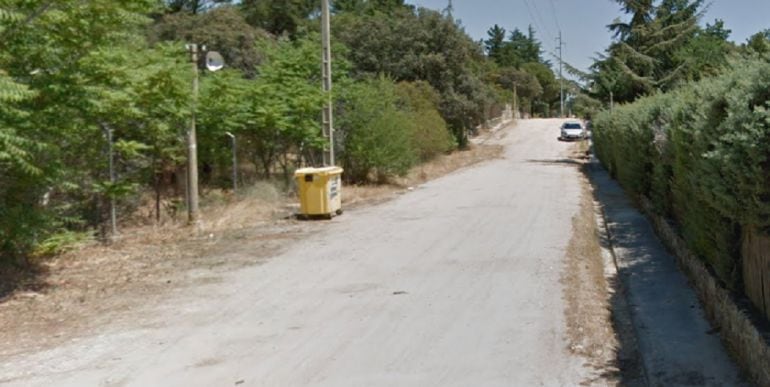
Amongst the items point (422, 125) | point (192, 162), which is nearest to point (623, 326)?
point (192, 162)

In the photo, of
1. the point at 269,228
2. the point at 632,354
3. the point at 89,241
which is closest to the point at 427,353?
the point at 632,354

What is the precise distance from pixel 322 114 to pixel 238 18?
2364 centimetres

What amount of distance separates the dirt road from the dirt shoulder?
0.38m

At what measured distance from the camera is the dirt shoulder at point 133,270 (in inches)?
285

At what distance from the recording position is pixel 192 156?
1334 cm

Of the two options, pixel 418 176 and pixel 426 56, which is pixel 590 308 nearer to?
pixel 418 176

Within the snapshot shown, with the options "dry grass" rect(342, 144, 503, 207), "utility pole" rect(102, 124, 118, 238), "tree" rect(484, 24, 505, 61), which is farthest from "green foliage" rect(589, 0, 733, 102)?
"tree" rect(484, 24, 505, 61)

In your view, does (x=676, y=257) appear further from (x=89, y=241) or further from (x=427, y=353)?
(x=89, y=241)

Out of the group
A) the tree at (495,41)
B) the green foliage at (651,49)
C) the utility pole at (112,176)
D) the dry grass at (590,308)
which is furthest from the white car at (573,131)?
the tree at (495,41)

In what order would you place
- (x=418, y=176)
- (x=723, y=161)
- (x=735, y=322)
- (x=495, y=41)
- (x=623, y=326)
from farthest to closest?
(x=495, y=41), (x=418, y=176), (x=623, y=326), (x=735, y=322), (x=723, y=161)

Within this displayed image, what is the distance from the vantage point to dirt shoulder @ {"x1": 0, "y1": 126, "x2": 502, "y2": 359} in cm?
723

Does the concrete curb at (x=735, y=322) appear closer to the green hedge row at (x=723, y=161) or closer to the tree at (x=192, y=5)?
the green hedge row at (x=723, y=161)

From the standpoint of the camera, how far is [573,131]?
51.7 metres

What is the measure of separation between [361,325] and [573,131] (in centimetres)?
4729
